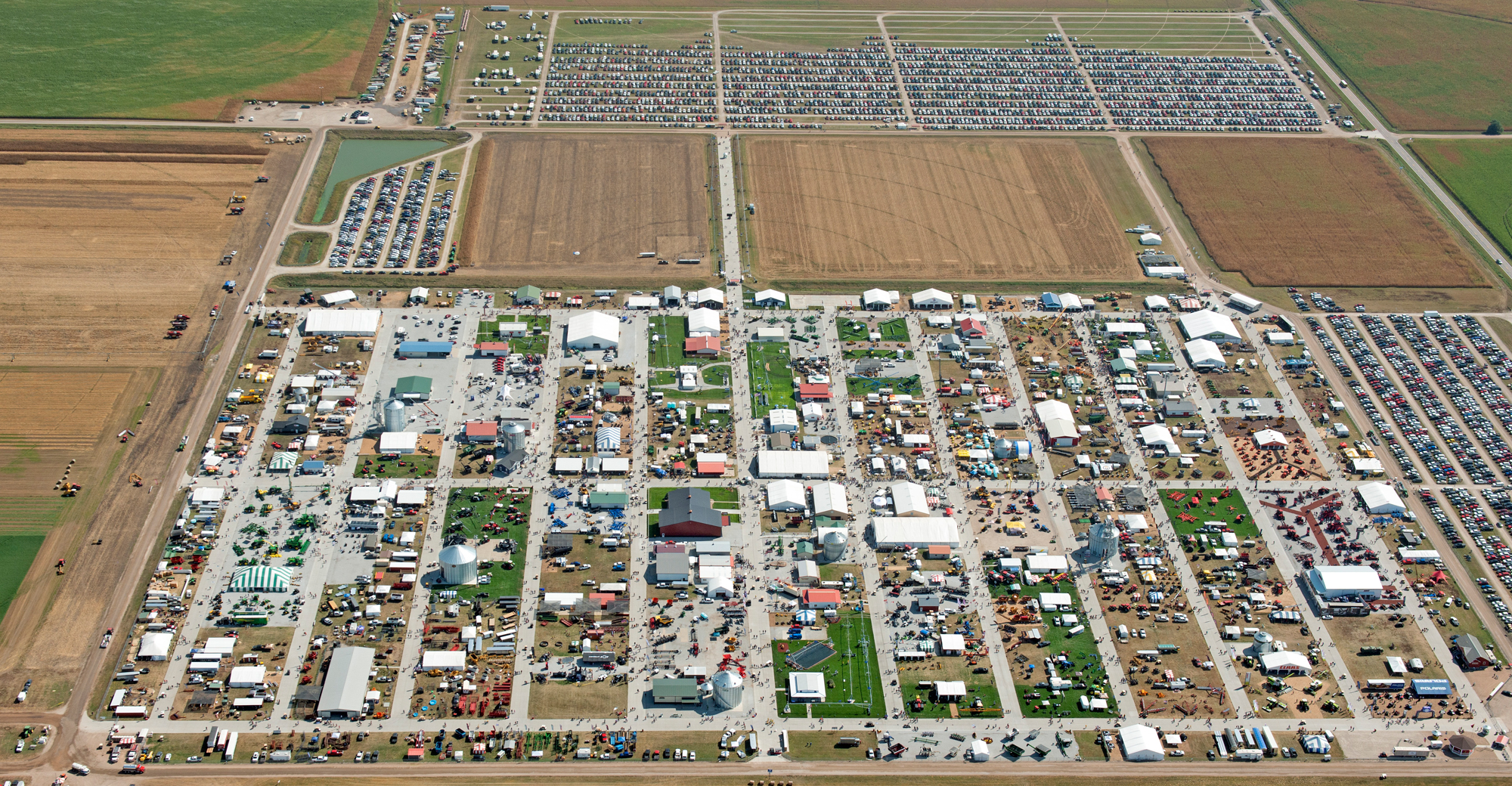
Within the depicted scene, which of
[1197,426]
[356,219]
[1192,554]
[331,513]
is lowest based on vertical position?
[1192,554]

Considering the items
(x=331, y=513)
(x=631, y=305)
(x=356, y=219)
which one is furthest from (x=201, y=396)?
(x=631, y=305)

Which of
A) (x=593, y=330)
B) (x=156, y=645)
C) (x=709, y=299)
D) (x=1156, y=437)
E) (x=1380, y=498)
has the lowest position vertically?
(x=156, y=645)

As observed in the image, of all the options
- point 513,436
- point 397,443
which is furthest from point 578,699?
point 397,443

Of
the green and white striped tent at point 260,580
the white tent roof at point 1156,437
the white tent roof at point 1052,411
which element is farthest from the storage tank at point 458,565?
the white tent roof at point 1156,437

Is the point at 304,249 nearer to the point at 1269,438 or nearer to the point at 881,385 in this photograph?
the point at 881,385

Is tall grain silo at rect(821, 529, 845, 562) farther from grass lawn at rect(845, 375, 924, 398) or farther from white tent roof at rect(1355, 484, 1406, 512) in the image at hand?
white tent roof at rect(1355, 484, 1406, 512)

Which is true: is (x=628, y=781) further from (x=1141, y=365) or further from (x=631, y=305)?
(x=1141, y=365)

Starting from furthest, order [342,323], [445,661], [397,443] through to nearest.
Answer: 1. [342,323]
2. [397,443]
3. [445,661]
